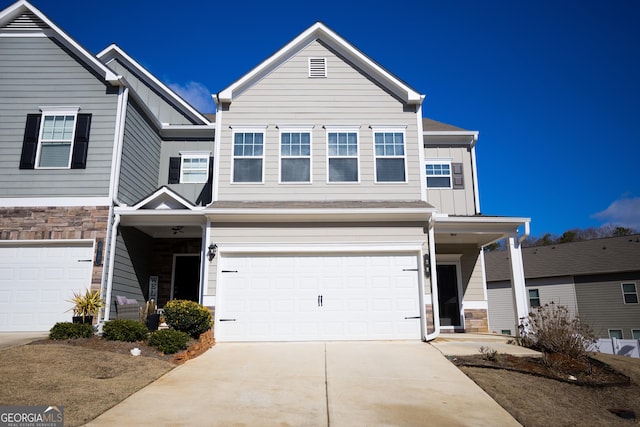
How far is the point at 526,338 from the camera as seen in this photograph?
10.5 meters

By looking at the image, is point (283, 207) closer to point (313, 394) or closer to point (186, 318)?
point (186, 318)

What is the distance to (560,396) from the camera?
6.88 meters

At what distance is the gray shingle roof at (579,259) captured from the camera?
78.5 feet

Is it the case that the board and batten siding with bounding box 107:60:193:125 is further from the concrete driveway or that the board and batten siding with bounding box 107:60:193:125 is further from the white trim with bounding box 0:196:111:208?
the concrete driveway

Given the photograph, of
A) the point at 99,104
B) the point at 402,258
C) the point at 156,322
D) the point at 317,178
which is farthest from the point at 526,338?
the point at 99,104

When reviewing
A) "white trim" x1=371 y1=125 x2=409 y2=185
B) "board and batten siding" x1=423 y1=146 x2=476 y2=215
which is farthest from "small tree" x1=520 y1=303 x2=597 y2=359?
"board and batten siding" x1=423 y1=146 x2=476 y2=215

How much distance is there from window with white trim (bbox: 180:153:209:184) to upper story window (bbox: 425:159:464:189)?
732 cm

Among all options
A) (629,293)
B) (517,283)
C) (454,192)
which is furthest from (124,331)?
(629,293)

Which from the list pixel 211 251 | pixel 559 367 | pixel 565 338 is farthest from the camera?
pixel 211 251

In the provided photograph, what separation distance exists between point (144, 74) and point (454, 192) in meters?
11.5

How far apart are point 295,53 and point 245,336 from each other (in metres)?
7.94

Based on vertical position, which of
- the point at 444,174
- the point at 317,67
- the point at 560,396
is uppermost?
the point at 317,67

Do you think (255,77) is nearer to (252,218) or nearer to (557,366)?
(252,218)

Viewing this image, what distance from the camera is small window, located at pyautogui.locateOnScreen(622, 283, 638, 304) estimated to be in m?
23.1
